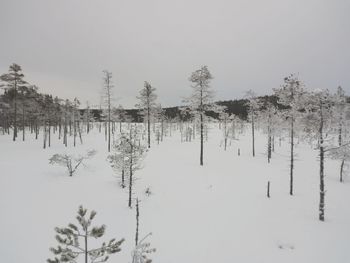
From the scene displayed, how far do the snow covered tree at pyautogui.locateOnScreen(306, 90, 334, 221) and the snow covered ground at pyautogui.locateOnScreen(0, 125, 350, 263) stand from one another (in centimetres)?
390

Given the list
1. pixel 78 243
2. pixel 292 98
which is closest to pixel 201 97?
pixel 292 98

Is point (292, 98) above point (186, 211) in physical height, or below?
above

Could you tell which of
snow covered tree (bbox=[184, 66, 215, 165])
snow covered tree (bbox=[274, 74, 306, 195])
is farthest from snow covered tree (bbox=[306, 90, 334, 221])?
snow covered tree (bbox=[184, 66, 215, 165])

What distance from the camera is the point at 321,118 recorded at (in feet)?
61.7

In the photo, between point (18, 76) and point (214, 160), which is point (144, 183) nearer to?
point (214, 160)

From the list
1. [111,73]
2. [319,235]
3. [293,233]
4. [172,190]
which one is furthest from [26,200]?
[111,73]

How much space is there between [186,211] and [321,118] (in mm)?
12853

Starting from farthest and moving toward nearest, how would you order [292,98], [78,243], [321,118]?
[292,98]
[321,118]
[78,243]

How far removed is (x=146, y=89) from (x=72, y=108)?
2214 cm

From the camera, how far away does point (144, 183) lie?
25.2 metres

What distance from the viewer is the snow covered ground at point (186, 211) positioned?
48.8ft

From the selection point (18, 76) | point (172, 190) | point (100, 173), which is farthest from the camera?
point (18, 76)

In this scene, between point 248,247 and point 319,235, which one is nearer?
point 248,247

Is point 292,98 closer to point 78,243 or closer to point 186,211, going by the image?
point 186,211
